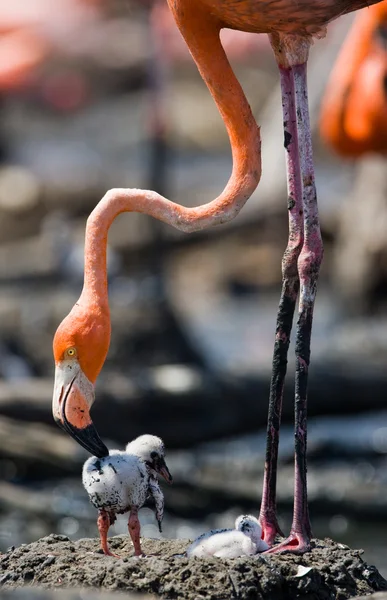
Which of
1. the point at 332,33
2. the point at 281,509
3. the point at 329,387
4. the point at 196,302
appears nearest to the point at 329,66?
the point at 332,33

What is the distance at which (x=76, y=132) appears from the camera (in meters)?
24.5

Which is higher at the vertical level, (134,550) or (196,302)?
(196,302)

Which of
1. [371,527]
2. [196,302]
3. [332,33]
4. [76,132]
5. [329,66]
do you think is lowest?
[371,527]

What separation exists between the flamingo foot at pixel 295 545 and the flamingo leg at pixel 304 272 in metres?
0.07

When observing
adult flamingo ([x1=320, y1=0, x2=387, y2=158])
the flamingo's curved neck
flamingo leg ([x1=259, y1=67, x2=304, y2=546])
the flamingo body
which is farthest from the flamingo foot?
Answer: adult flamingo ([x1=320, y1=0, x2=387, y2=158])

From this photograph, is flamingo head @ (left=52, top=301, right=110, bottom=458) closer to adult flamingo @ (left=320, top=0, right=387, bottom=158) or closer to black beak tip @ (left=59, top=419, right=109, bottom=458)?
black beak tip @ (left=59, top=419, right=109, bottom=458)

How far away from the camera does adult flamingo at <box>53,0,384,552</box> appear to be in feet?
17.7

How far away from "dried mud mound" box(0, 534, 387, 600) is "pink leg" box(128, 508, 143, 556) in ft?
0.29

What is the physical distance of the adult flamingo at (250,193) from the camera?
538cm

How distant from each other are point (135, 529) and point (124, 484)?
239 mm

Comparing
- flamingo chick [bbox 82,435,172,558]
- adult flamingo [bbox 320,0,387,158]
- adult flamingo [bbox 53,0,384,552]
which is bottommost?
flamingo chick [bbox 82,435,172,558]

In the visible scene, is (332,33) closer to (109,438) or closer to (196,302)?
(196,302)

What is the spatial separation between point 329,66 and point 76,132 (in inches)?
414


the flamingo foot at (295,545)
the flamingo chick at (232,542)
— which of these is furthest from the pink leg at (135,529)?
the flamingo foot at (295,545)
